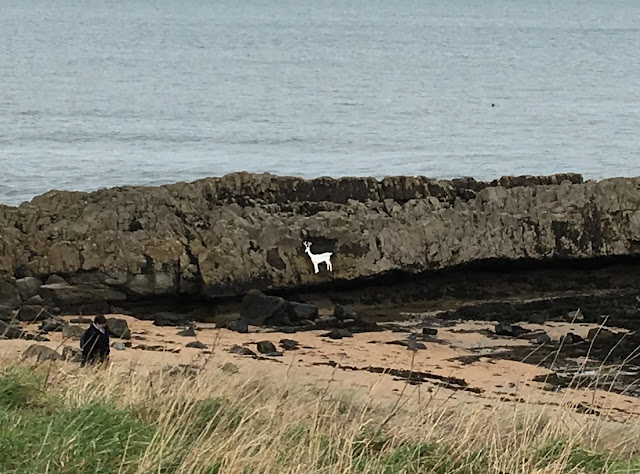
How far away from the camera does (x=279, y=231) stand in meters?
18.7

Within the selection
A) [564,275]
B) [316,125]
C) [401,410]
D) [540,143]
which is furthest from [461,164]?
[401,410]

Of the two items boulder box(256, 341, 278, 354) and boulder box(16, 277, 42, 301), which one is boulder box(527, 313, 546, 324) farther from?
boulder box(16, 277, 42, 301)

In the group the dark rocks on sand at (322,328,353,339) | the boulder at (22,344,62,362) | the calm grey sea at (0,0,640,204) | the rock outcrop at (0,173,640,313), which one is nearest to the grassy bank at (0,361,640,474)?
the boulder at (22,344,62,362)

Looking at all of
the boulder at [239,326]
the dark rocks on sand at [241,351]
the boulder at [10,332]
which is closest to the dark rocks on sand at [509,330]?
the boulder at [239,326]

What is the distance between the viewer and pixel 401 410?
28.4 ft

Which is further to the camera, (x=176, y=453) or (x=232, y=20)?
(x=232, y=20)

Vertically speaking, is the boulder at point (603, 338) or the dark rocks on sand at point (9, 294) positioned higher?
the dark rocks on sand at point (9, 294)

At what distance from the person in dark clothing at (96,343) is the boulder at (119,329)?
4017 mm

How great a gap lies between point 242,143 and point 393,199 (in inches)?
1052

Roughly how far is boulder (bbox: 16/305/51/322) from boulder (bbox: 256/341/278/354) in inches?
123

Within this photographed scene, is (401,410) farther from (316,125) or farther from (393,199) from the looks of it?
(316,125)

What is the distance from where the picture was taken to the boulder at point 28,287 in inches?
682

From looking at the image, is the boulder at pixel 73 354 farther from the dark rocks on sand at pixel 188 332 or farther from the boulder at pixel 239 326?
the boulder at pixel 239 326

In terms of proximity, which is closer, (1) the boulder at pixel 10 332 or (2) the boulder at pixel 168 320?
(1) the boulder at pixel 10 332
